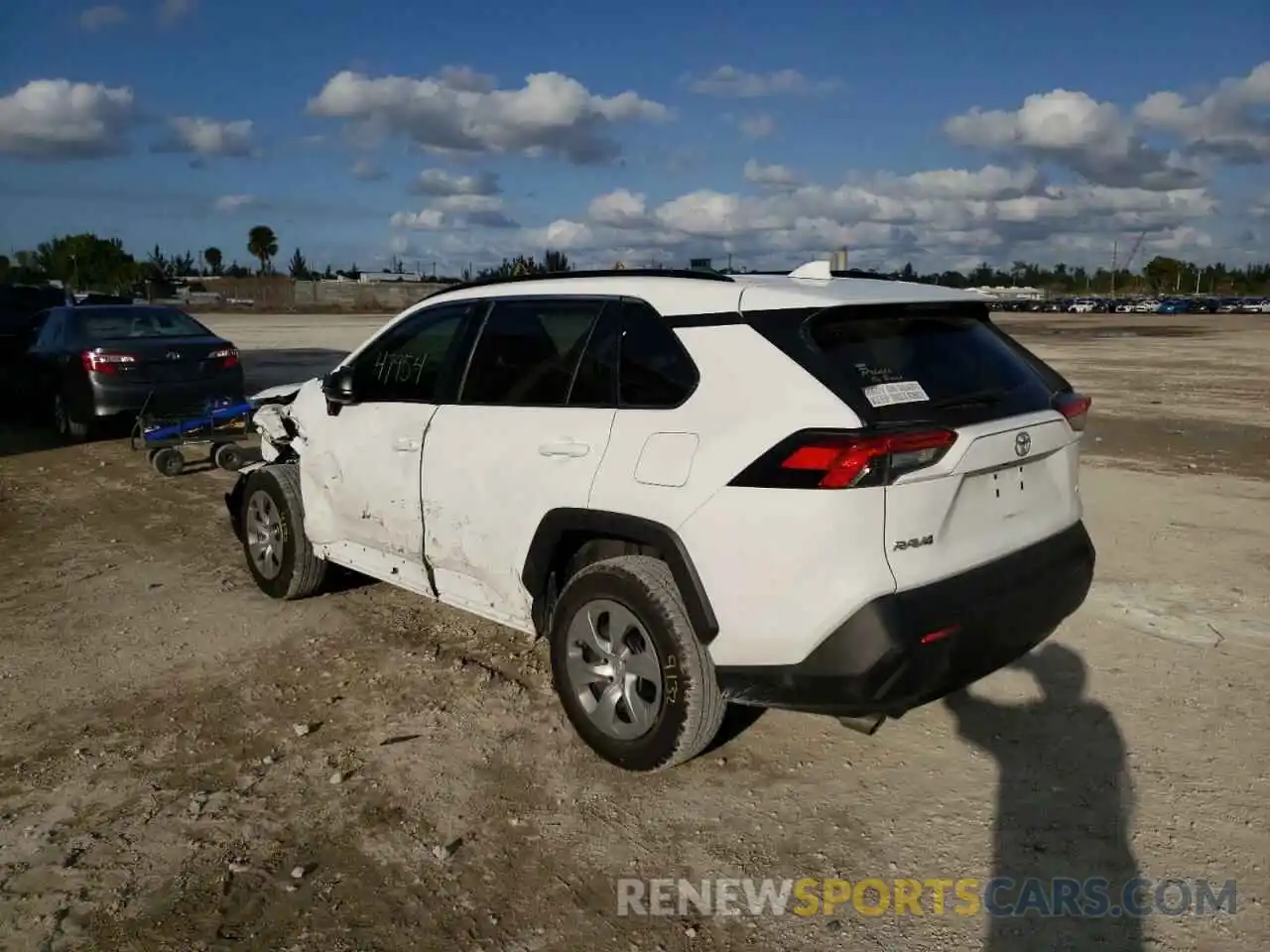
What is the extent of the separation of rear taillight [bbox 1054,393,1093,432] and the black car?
9.34 m

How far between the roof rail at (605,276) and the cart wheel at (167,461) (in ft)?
18.9

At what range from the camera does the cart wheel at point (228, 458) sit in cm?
941

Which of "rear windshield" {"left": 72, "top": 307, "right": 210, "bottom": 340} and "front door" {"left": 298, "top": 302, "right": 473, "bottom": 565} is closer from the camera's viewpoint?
"front door" {"left": 298, "top": 302, "right": 473, "bottom": 565}

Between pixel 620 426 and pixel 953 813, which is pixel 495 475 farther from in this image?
pixel 953 813

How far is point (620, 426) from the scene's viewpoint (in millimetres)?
3598

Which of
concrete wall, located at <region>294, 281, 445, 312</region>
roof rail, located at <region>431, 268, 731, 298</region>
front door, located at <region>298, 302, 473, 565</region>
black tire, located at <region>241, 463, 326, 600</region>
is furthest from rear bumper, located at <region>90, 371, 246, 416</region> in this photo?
concrete wall, located at <region>294, 281, 445, 312</region>

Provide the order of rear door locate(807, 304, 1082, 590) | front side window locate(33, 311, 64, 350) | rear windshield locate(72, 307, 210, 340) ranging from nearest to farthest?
rear door locate(807, 304, 1082, 590) < rear windshield locate(72, 307, 210, 340) < front side window locate(33, 311, 64, 350)

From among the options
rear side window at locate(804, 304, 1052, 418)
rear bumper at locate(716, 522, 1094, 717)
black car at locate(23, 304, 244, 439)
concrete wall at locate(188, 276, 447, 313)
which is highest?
concrete wall at locate(188, 276, 447, 313)

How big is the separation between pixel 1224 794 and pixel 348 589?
177 inches

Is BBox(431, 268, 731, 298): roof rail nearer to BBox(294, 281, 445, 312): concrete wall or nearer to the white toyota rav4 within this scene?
the white toyota rav4

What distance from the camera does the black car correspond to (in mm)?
10516

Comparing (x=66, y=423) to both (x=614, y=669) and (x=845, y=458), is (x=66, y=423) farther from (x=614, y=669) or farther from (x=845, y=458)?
(x=845, y=458)

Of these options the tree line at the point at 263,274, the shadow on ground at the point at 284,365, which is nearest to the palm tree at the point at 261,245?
the tree line at the point at 263,274

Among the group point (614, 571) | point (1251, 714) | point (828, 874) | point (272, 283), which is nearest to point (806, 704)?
point (828, 874)
